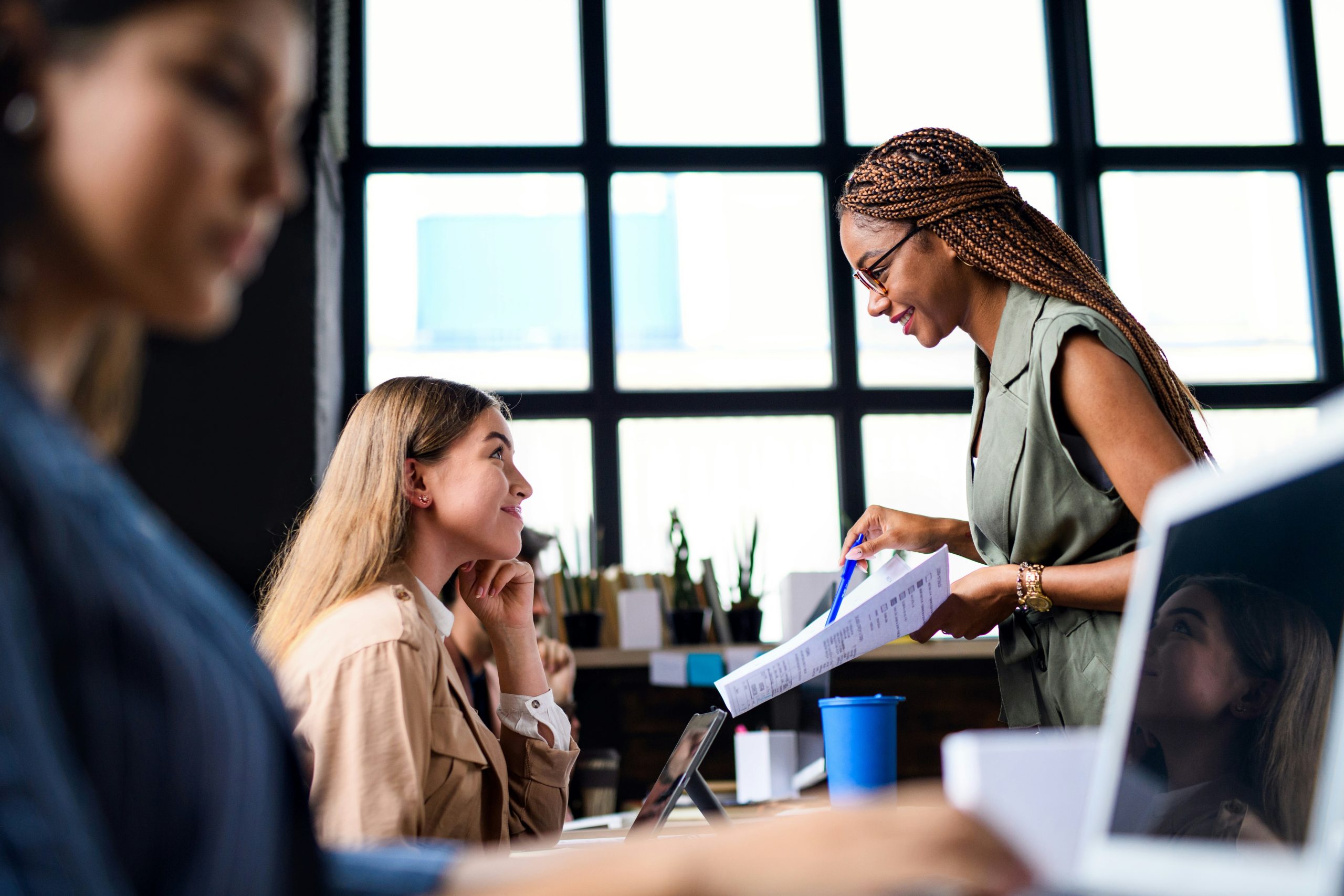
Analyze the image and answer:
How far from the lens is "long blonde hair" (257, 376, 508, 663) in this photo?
1.82 m

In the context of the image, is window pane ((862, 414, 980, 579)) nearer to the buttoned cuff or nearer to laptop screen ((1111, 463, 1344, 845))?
the buttoned cuff

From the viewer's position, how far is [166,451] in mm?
3453

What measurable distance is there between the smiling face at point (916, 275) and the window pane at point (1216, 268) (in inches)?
Answer: 124

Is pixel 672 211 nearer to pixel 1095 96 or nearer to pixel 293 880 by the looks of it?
pixel 1095 96

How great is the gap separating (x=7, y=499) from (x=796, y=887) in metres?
0.34

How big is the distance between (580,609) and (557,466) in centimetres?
97

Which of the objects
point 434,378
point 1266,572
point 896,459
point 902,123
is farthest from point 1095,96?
point 1266,572

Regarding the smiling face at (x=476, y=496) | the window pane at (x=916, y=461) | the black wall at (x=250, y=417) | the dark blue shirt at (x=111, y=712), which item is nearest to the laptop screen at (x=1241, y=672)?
the dark blue shirt at (x=111, y=712)

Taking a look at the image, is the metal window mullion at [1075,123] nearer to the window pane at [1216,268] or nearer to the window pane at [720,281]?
the window pane at [1216,268]

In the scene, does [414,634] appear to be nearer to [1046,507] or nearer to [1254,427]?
[1046,507]

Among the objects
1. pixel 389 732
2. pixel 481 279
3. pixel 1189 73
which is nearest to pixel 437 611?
pixel 389 732

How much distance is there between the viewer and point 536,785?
6.70ft

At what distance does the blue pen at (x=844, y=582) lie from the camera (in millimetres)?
1752

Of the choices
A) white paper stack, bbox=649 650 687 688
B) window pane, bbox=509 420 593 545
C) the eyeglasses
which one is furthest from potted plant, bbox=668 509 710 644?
the eyeglasses
